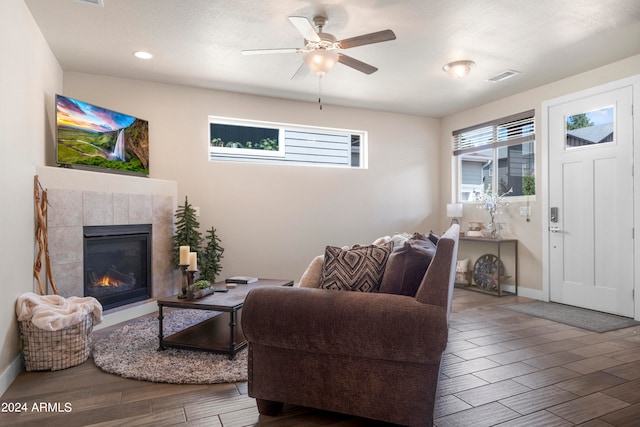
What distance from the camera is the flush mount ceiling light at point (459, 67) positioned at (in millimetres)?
4008

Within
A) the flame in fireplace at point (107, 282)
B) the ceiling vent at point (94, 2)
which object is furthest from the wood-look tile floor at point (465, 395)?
the ceiling vent at point (94, 2)

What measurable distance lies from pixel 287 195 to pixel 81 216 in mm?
2612

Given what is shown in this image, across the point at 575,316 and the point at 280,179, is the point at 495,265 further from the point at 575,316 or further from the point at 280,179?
the point at 280,179

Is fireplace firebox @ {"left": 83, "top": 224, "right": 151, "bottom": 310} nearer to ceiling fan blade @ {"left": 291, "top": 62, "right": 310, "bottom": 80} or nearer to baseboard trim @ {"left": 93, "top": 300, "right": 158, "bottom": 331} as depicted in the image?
baseboard trim @ {"left": 93, "top": 300, "right": 158, "bottom": 331}

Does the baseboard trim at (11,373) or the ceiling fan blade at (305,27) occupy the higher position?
the ceiling fan blade at (305,27)

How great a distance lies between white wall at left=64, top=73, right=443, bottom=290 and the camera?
4.73 metres

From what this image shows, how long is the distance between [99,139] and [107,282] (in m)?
1.44

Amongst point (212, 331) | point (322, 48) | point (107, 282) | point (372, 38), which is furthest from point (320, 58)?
point (107, 282)

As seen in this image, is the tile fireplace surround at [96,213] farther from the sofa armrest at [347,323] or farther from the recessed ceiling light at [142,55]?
the sofa armrest at [347,323]

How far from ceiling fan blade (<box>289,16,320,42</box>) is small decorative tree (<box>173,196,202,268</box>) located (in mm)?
2485

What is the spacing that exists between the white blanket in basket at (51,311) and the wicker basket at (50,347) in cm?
5

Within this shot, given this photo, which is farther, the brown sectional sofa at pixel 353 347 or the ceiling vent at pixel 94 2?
the ceiling vent at pixel 94 2

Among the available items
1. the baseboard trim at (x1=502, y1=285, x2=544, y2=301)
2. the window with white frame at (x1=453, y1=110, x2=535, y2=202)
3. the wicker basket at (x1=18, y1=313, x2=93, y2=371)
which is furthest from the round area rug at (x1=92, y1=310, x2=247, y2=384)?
the window with white frame at (x1=453, y1=110, x2=535, y2=202)

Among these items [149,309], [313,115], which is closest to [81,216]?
[149,309]
